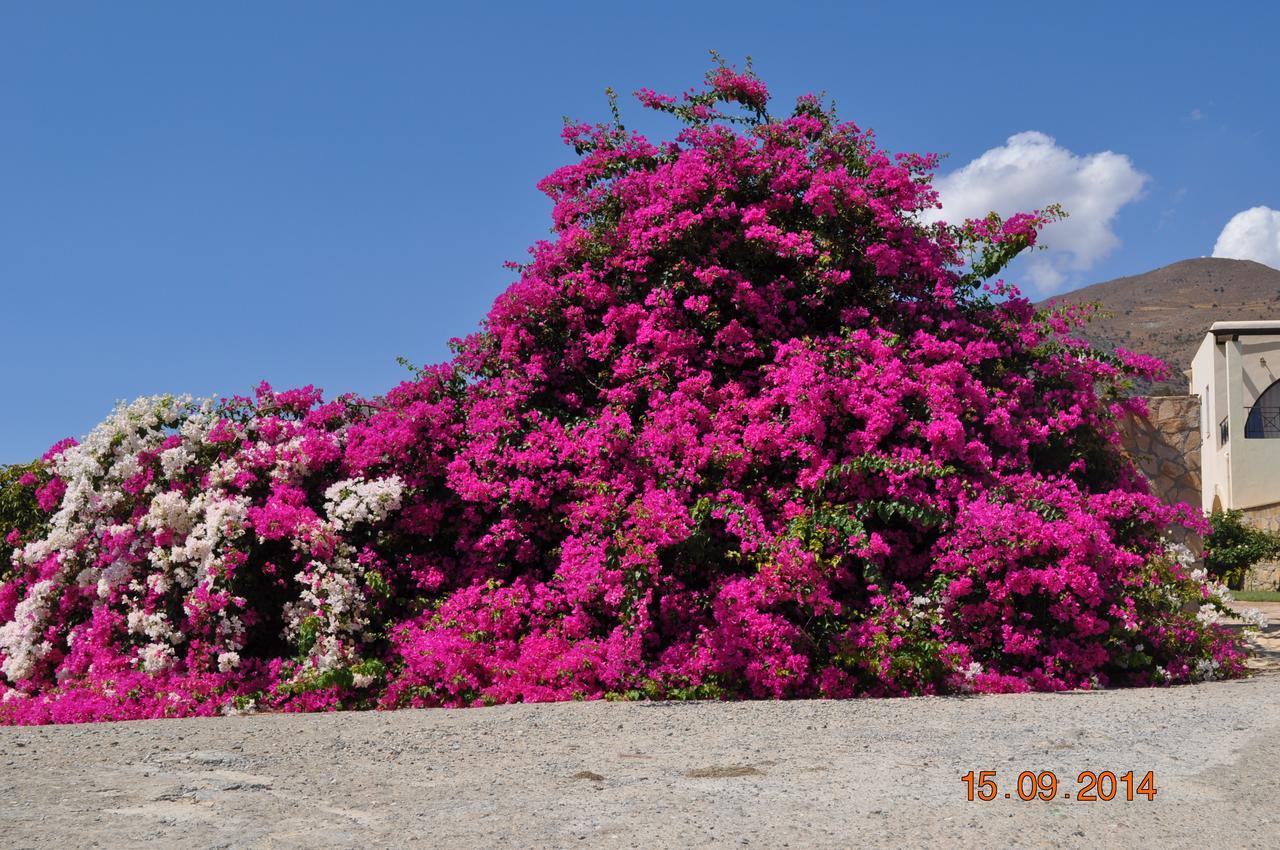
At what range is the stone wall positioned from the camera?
1513 centimetres

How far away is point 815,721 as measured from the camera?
6.67 m

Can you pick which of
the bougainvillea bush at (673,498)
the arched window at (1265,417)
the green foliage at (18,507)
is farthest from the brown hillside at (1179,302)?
the green foliage at (18,507)

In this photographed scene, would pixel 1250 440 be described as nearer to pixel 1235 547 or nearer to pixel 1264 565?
pixel 1264 565

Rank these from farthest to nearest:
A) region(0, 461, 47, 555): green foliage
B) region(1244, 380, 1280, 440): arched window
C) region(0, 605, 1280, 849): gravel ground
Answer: region(1244, 380, 1280, 440): arched window, region(0, 461, 47, 555): green foliage, region(0, 605, 1280, 849): gravel ground

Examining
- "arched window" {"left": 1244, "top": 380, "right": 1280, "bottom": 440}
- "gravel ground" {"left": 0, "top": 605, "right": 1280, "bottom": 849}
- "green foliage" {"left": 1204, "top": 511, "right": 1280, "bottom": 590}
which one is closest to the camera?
"gravel ground" {"left": 0, "top": 605, "right": 1280, "bottom": 849}

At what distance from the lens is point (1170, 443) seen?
15234 mm

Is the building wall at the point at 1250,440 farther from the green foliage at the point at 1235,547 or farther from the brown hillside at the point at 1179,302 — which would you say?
the brown hillside at the point at 1179,302

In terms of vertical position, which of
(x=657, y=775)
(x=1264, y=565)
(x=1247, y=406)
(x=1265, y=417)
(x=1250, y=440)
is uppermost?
(x=1247, y=406)

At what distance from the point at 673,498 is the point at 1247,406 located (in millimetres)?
20647

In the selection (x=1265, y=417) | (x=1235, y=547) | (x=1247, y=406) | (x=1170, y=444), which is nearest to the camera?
(x=1170, y=444)

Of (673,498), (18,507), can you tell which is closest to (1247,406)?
(673,498)

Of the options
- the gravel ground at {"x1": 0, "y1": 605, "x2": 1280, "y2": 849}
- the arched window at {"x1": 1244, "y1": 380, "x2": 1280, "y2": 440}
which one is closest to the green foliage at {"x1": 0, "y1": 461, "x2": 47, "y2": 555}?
the gravel ground at {"x1": 0, "y1": 605, "x2": 1280, "y2": 849}

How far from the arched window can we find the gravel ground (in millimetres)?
19309

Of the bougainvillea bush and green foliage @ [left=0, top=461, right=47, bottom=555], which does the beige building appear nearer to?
the bougainvillea bush
